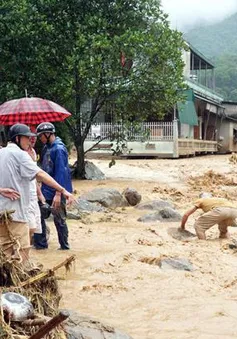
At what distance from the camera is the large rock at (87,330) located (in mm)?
4031

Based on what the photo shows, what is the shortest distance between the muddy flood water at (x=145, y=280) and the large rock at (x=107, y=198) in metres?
0.57

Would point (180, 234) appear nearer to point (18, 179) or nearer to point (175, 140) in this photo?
point (18, 179)

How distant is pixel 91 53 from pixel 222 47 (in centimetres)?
11422

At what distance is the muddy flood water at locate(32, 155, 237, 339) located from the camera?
5240mm

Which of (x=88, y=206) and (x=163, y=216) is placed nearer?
(x=163, y=216)

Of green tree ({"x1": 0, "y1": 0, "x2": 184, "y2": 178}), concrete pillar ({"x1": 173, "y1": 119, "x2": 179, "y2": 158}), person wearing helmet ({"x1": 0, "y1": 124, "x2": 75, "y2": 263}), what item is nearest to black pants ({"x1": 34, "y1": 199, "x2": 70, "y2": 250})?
person wearing helmet ({"x1": 0, "y1": 124, "x2": 75, "y2": 263})

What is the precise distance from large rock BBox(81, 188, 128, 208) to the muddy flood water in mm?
574

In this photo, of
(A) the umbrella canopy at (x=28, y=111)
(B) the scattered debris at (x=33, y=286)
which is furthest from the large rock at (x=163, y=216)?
(B) the scattered debris at (x=33, y=286)

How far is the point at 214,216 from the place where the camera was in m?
8.89

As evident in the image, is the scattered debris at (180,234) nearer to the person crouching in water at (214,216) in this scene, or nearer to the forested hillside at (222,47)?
the person crouching in water at (214,216)

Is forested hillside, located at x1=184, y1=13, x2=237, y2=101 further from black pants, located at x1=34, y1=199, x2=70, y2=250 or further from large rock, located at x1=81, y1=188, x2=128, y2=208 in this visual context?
black pants, located at x1=34, y1=199, x2=70, y2=250

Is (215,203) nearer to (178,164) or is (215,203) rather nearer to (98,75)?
(98,75)

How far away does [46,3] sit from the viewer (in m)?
16.4

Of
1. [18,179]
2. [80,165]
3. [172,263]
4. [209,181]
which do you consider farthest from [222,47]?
[18,179]
